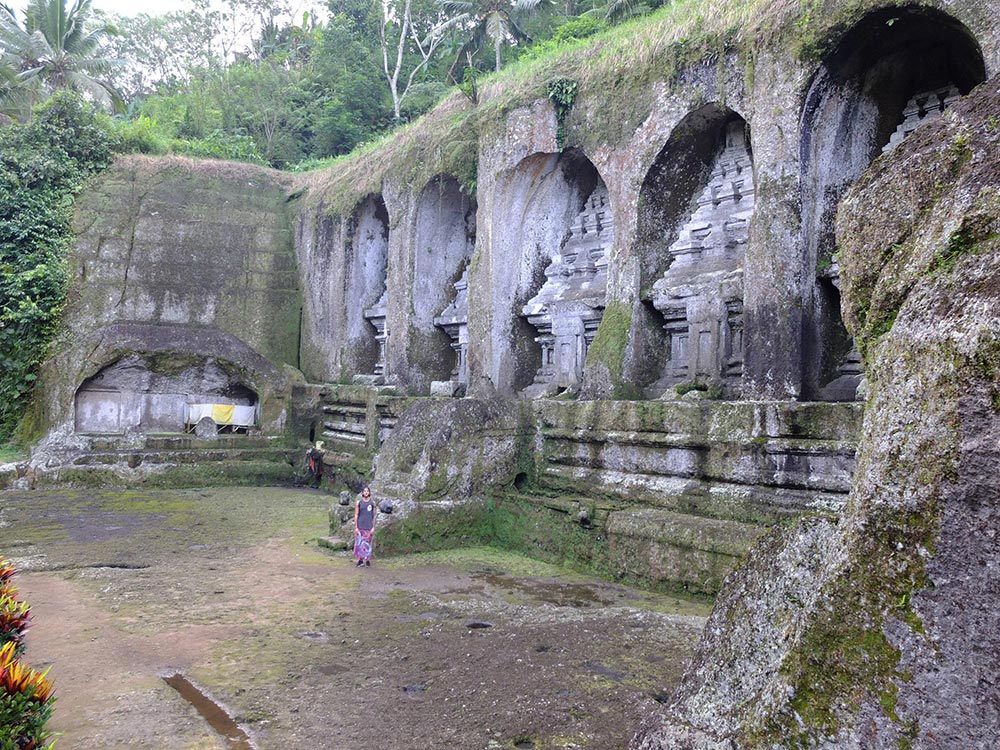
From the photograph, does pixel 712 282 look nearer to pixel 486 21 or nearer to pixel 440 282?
pixel 440 282

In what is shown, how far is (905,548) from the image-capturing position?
1646mm

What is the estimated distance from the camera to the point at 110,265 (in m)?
13.6

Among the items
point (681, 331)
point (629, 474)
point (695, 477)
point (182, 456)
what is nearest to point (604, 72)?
point (681, 331)

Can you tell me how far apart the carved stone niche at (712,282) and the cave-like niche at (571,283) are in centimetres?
125

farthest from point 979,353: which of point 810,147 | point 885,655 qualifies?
point 810,147

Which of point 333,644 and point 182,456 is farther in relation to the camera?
point 182,456

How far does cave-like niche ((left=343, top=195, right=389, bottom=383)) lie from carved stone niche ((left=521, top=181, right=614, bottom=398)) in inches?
168

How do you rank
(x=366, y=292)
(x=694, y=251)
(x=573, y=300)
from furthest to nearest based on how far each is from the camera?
(x=366, y=292), (x=573, y=300), (x=694, y=251)

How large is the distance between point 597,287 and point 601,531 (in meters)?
3.92

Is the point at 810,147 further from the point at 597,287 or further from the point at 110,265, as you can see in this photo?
the point at 110,265

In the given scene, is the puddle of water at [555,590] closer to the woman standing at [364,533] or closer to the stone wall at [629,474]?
the stone wall at [629,474]

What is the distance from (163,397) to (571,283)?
7426mm

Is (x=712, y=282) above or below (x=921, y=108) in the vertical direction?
below

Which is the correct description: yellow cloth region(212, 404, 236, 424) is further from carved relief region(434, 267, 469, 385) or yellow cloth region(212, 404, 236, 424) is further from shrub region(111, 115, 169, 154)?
shrub region(111, 115, 169, 154)
